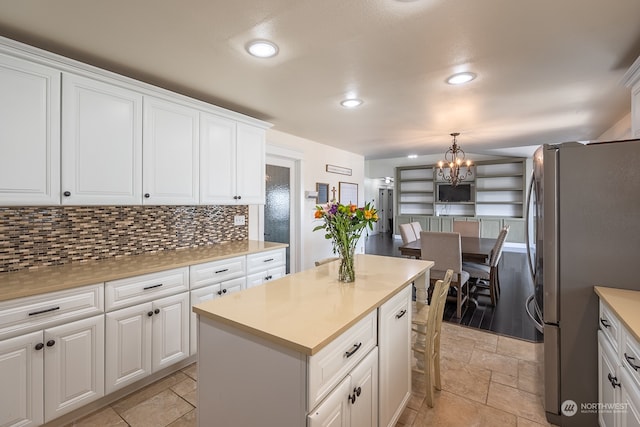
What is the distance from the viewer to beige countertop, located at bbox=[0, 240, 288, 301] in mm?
1614

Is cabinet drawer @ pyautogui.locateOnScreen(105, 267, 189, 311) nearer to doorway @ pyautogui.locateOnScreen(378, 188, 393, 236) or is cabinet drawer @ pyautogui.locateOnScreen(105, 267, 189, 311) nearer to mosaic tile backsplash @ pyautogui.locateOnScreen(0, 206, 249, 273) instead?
mosaic tile backsplash @ pyautogui.locateOnScreen(0, 206, 249, 273)

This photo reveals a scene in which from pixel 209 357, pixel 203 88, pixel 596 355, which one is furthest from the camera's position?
pixel 203 88

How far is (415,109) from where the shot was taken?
10.0 ft

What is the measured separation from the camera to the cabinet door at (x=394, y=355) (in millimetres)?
1527

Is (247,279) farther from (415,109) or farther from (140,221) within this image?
(415,109)

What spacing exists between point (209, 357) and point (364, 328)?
2.34 ft

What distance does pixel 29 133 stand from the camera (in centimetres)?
174

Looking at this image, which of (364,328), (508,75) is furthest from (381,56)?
(364,328)

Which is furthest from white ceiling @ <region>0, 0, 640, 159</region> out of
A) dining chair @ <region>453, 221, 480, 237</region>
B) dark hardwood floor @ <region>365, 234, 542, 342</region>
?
dining chair @ <region>453, 221, 480, 237</region>

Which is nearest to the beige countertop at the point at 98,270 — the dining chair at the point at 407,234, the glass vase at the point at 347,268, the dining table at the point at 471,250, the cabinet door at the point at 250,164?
the cabinet door at the point at 250,164

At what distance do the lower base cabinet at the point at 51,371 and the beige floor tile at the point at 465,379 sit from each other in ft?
7.73

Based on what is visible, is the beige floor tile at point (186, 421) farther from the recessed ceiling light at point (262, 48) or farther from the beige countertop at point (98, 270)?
the recessed ceiling light at point (262, 48)

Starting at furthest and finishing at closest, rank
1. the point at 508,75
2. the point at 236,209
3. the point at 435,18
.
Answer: the point at 236,209 → the point at 508,75 → the point at 435,18

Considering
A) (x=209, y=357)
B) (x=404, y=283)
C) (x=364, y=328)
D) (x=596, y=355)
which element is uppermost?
(x=404, y=283)
